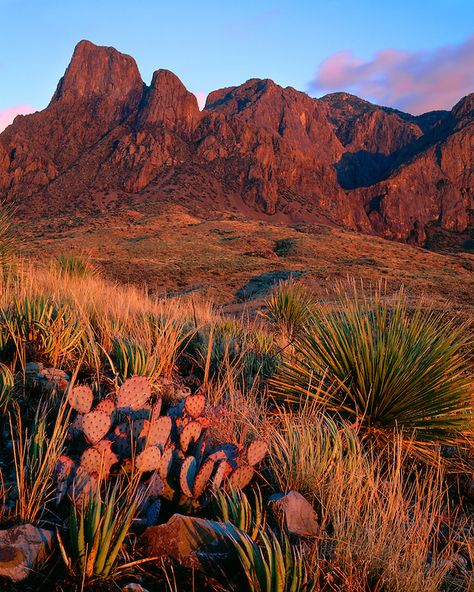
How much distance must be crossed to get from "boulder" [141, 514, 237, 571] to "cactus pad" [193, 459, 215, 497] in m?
0.45

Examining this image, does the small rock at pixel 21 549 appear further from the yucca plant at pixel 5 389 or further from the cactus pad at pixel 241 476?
the yucca plant at pixel 5 389

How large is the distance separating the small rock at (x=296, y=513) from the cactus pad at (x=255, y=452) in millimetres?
326

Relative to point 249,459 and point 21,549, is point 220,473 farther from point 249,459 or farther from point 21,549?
point 21,549

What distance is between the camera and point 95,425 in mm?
3191

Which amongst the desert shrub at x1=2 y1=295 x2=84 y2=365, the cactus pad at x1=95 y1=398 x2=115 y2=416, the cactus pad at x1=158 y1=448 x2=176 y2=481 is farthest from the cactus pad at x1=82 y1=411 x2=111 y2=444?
the desert shrub at x1=2 y1=295 x2=84 y2=365

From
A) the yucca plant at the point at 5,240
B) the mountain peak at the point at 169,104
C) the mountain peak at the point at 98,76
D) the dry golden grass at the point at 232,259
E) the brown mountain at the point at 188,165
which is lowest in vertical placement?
the dry golden grass at the point at 232,259

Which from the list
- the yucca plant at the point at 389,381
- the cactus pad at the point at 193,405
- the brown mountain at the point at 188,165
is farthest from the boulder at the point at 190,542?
the brown mountain at the point at 188,165

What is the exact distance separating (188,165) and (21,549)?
109 metres

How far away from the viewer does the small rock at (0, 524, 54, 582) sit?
2221 mm

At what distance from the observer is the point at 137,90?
137 meters

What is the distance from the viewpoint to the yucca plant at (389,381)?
423cm

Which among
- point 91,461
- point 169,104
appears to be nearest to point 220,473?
point 91,461

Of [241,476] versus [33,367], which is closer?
[241,476]

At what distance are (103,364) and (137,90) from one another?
5753 inches
